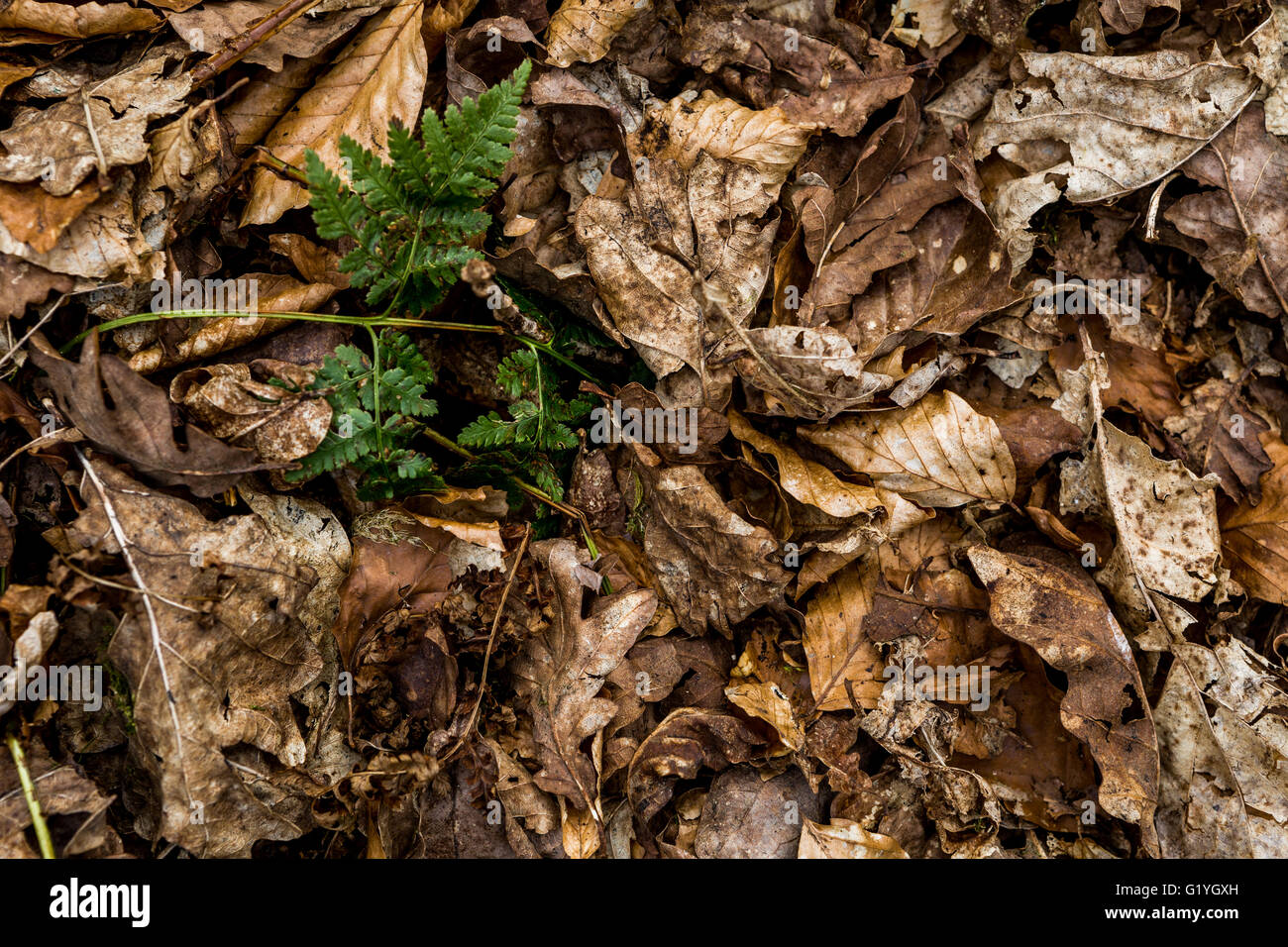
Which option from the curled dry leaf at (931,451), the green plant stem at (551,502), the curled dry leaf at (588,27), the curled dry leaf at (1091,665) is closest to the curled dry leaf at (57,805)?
the green plant stem at (551,502)

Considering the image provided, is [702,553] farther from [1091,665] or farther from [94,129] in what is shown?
[94,129]

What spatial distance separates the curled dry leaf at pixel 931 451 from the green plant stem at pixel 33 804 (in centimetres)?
321

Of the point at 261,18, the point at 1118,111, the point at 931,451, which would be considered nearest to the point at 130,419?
the point at 261,18

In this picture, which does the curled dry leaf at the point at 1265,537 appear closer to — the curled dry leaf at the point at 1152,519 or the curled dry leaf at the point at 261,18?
the curled dry leaf at the point at 1152,519

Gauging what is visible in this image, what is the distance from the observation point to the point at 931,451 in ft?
11.1

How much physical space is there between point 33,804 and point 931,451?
3611 millimetres

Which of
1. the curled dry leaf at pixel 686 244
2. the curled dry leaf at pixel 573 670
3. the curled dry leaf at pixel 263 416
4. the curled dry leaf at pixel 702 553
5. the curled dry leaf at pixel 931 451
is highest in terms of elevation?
the curled dry leaf at pixel 686 244

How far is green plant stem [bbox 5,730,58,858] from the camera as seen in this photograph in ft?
8.69

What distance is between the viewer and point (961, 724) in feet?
11.0

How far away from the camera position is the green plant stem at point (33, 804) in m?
2.65

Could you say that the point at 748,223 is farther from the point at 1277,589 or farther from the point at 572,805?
the point at 1277,589

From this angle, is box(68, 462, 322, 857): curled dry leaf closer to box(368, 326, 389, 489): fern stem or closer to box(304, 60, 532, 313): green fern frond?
box(368, 326, 389, 489): fern stem

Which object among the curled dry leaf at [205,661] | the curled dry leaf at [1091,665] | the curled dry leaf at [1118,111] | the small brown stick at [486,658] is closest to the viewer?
the curled dry leaf at [205,661]

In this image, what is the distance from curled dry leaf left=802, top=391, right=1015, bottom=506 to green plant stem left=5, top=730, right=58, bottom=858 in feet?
10.5
